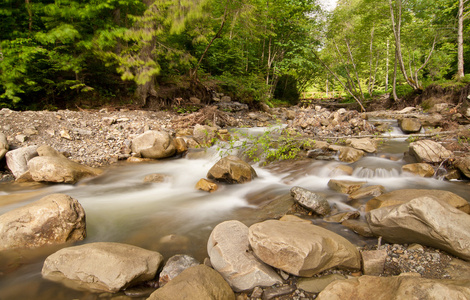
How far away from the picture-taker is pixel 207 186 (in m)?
5.36

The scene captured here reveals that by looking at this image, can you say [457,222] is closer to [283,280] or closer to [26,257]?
[283,280]

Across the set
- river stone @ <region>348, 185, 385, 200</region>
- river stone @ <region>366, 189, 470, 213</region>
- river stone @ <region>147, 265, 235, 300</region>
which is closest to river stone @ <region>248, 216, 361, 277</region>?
river stone @ <region>147, 265, 235, 300</region>

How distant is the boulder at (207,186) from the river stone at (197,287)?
3035mm

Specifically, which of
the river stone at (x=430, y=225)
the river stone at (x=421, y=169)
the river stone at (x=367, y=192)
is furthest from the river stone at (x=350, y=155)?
the river stone at (x=430, y=225)

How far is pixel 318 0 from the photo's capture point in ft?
60.1

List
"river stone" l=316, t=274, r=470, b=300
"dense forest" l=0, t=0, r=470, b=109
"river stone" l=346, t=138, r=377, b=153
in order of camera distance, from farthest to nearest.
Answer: "dense forest" l=0, t=0, r=470, b=109 < "river stone" l=346, t=138, r=377, b=153 < "river stone" l=316, t=274, r=470, b=300

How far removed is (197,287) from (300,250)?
0.96m

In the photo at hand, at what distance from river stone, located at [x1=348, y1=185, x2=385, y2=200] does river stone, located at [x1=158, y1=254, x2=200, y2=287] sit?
10.6 feet

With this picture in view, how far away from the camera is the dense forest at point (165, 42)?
8445 mm

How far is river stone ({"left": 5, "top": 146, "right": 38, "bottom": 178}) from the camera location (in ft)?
17.6

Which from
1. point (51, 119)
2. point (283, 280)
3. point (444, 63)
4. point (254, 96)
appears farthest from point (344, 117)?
point (444, 63)

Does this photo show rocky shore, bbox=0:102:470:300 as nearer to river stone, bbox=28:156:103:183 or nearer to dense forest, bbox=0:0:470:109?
river stone, bbox=28:156:103:183

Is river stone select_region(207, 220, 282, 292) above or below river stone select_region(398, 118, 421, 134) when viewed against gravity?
below

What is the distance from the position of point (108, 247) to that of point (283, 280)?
6.24 ft
